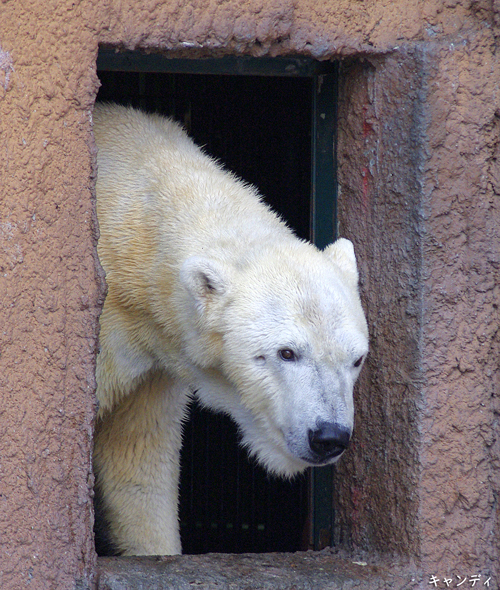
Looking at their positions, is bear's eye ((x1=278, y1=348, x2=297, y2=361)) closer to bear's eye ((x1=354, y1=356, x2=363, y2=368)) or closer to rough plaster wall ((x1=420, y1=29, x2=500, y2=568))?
bear's eye ((x1=354, y1=356, x2=363, y2=368))

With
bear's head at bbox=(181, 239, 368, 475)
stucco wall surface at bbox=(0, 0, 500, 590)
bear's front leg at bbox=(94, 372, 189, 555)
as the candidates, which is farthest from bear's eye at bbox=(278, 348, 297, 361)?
bear's front leg at bbox=(94, 372, 189, 555)

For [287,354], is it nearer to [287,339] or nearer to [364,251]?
[287,339]

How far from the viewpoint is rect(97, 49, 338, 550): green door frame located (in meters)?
2.88

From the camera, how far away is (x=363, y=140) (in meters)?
2.85

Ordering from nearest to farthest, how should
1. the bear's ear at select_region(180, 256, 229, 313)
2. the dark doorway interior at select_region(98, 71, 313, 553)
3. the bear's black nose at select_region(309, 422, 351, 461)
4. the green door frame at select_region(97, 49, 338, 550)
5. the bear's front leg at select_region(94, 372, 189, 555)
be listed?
the bear's black nose at select_region(309, 422, 351, 461) < the bear's ear at select_region(180, 256, 229, 313) < the green door frame at select_region(97, 49, 338, 550) < the bear's front leg at select_region(94, 372, 189, 555) < the dark doorway interior at select_region(98, 71, 313, 553)

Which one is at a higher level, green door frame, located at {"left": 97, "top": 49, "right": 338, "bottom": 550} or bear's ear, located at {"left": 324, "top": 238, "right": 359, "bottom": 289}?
green door frame, located at {"left": 97, "top": 49, "right": 338, "bottom": 550}

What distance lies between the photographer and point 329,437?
2230 millimetres

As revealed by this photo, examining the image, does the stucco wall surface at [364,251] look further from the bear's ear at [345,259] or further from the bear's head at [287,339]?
the bear's head at [287,339]

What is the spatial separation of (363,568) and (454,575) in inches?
11.4

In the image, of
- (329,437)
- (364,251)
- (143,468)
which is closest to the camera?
(329,437)

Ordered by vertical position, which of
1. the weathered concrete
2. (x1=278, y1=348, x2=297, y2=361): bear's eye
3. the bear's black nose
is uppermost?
(x1=278, y1=348, x2=297, y2=361): bear's eye

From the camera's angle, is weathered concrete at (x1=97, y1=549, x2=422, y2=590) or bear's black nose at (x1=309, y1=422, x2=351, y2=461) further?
weathered concrete at (x1=97, y1=549, x2=422, y2=590)

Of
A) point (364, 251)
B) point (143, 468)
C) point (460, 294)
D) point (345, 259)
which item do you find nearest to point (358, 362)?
point (345, 259)

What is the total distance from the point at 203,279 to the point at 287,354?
1.10 feet
